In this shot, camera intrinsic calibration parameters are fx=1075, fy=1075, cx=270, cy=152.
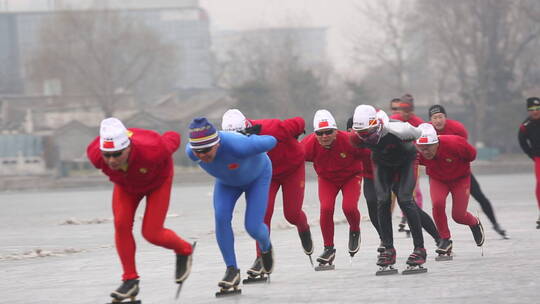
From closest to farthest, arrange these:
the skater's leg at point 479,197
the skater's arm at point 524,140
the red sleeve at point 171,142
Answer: the red sleeve at point 171,142 < the skater's leg at point 479,197 < the skater's arm at point 524,140

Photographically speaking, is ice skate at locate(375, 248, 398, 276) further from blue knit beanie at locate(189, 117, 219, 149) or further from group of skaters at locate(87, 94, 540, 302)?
blue knit beanie at locate(189, 117, 219, 149)

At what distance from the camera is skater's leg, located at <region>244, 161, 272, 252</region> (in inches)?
424

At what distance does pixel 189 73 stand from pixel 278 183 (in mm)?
180263

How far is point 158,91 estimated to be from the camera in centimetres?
15975

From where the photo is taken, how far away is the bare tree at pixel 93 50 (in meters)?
93.6

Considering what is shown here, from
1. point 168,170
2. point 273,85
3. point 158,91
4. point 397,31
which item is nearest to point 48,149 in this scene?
point 273,85

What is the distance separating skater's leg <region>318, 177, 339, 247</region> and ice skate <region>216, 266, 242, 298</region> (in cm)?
252

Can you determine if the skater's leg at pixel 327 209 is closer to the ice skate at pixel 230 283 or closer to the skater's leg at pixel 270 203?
Answer: the skater's leg at pixel 270 203

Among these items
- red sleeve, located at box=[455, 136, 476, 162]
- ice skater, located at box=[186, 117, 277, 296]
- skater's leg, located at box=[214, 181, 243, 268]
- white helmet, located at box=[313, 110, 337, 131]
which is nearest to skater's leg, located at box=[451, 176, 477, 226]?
red sleeve, located at box=[455, 136, 476, 162]

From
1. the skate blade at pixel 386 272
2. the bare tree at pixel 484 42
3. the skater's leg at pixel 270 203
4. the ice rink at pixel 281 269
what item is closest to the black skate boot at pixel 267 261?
the ice rink at pixel 281 269

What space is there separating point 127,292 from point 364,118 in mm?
3288

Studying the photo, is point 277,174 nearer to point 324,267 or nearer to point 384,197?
point 324,267

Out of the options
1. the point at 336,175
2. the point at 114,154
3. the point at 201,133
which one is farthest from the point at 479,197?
the point at 114,154

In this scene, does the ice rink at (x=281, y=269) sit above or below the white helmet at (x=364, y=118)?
below
